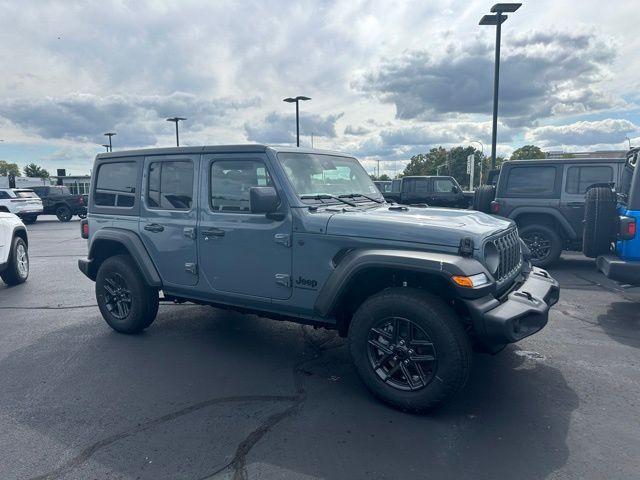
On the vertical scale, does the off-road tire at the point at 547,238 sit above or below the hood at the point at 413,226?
below

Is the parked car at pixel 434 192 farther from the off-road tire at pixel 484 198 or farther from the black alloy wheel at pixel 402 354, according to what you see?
the black alloy wheel at pixel 402 354

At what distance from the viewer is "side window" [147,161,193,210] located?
4.46m

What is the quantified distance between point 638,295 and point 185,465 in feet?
21.2

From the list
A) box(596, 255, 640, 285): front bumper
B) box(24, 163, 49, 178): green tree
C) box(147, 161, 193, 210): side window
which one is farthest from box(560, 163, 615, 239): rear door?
box(24, 163, 49, 178): green tree

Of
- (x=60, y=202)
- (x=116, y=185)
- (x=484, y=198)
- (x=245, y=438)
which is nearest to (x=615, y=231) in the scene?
(x=484, y=198)

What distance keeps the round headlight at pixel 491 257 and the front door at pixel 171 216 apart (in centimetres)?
261

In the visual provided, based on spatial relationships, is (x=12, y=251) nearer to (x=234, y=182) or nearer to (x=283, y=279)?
(x=234, y=182)

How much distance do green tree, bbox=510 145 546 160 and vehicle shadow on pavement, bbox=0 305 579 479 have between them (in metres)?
74.3

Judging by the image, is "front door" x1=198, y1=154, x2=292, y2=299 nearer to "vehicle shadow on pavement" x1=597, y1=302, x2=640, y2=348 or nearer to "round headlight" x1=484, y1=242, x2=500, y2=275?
"round headlight" x1=484, y1=242, x2=500, y2=275

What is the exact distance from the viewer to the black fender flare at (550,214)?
819 cm

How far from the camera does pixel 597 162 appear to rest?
8141mm

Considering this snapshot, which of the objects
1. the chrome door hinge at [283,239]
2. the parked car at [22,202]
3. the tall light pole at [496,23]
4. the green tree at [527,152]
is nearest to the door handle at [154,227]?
the chrome door hinge at [283,239]

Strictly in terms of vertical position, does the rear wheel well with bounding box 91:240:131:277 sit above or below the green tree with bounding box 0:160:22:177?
below

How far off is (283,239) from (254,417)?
54.5 inches
